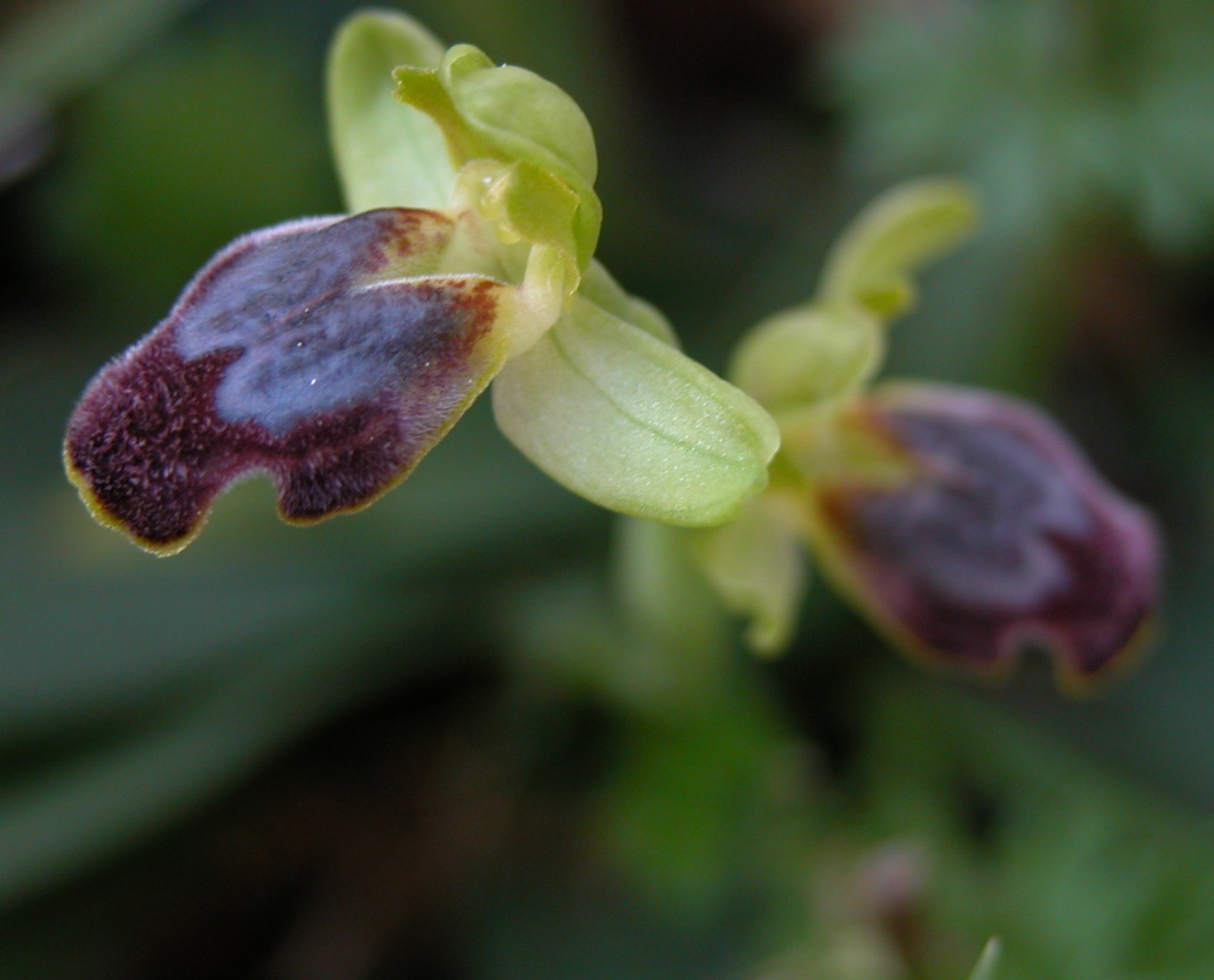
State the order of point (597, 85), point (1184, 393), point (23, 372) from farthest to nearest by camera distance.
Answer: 1. point (597, 85)
2. point (1184, 393)
3. point (23, 372)

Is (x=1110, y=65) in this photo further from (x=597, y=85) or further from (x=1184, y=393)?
(x=597, y=85)

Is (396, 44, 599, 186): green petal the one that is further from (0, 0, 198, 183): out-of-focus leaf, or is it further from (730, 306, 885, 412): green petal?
(0, 0, 198, 183): out-of-focus leaf

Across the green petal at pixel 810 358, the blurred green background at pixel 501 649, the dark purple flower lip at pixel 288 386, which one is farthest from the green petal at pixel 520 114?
the blurred green background at pixel 501 649

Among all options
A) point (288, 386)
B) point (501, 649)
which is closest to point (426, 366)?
point (288, 386)

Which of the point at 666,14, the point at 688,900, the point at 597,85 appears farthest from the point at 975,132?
the point at 688,900

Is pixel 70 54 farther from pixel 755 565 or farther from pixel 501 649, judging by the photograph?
pixel 755 565

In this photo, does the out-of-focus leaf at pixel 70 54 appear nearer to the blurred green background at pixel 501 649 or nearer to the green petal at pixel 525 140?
the blurred green background at pixel 501 649

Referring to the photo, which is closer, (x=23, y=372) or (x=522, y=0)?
(x=23, y=372)
